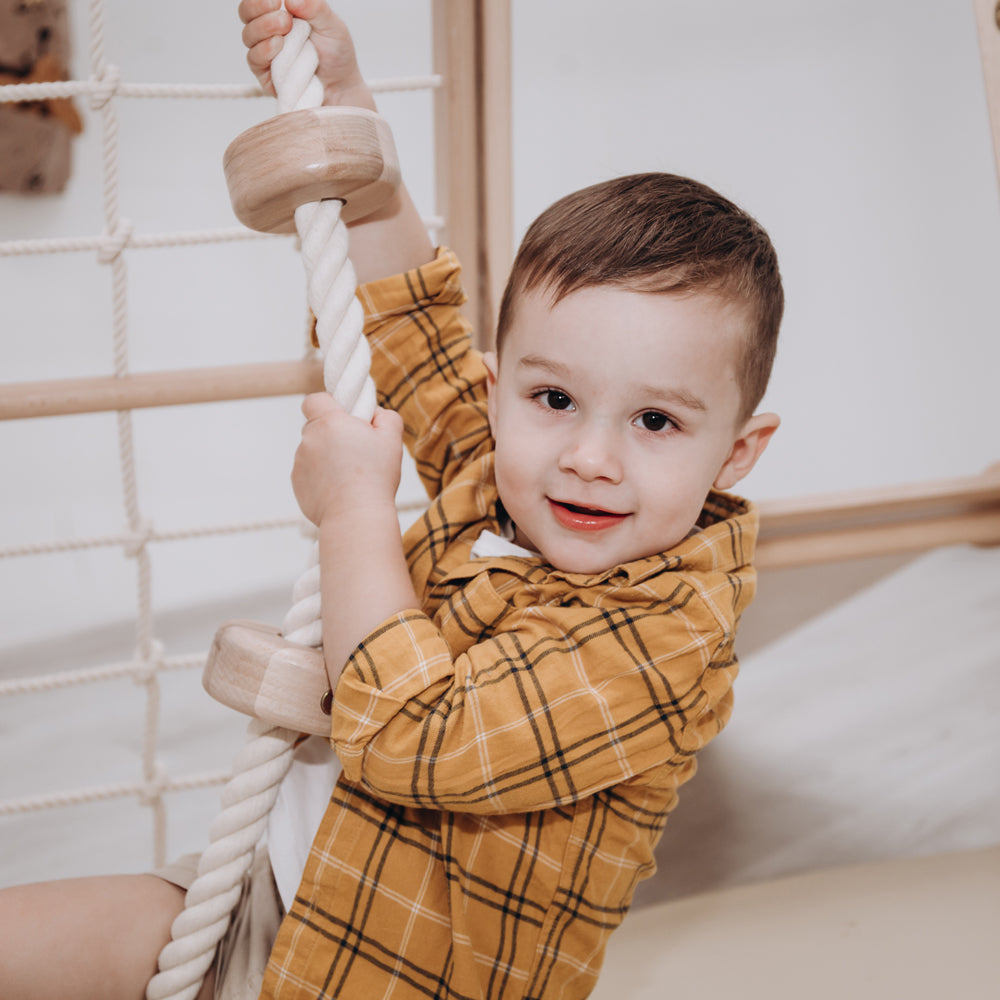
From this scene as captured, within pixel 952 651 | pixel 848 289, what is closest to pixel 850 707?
pixel 952 651

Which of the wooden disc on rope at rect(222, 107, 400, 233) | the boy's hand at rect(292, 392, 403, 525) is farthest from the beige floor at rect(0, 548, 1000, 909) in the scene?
the wooden disc on rope at rect(222, 107, 400, 233)

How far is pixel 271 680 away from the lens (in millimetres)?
628

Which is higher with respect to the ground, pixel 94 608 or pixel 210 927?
pixel 210 927

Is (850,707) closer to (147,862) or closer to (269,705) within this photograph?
(147,862)

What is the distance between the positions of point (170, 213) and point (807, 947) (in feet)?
6.58

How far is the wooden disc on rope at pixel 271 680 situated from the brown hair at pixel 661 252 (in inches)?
10.9

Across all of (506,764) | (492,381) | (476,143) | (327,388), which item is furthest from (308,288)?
(476,143)

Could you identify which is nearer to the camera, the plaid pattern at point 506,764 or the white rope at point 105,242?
the plaid pattern at point 506,764

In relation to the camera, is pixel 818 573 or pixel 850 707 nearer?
pixel 850 707

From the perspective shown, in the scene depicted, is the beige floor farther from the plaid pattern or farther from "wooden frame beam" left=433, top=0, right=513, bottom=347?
"wooden frame beam" left=433, top=0, right=513, bottom=347

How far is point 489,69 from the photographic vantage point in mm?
980

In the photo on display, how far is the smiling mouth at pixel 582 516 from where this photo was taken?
70 cm

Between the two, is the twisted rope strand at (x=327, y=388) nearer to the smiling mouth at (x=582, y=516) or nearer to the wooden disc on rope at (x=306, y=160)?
the wooden disc on rope at (x=306, y=160)

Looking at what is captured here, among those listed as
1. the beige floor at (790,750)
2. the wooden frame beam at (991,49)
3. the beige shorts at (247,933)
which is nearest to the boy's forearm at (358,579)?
the beige shorts at (247,933)
